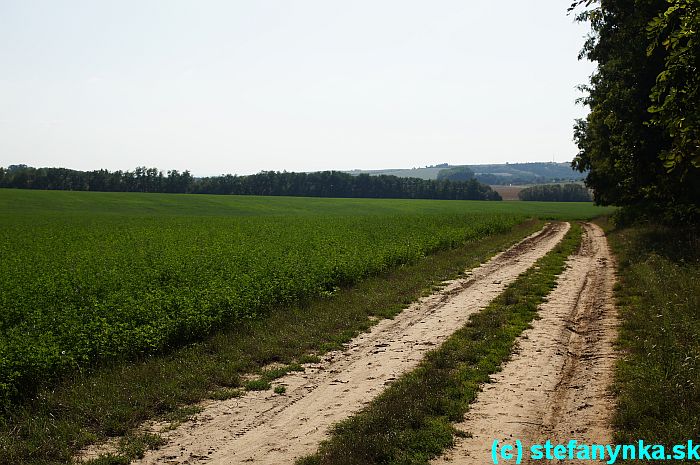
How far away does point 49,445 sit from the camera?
22.8ft

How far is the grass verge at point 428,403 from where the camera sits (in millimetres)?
6402

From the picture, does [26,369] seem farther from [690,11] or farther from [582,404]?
[690,11]

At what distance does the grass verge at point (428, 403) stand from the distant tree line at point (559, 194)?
487ft

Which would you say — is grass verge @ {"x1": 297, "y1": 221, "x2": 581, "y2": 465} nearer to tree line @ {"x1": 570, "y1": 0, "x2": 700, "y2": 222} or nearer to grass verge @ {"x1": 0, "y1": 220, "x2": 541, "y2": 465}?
grass verge @ {"x1": 0, "y1": 220, "x2": 541, "y2": 465}

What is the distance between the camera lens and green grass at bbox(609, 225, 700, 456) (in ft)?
22.0

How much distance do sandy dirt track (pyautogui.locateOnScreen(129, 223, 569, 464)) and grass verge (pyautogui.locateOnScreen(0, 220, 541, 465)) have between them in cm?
42

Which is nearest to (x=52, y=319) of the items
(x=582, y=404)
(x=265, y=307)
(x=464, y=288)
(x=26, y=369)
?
(x=26, y=369)

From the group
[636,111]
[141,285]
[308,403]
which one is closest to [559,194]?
[636,111]

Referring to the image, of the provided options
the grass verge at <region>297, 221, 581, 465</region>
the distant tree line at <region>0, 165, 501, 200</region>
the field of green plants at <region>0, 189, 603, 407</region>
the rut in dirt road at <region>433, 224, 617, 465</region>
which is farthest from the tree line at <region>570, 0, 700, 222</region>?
the distant tree line at <region>0, 165, 501, 200</region>

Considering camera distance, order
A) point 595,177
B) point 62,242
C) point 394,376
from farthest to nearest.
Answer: point 595,177
point 62,242
point 394,376

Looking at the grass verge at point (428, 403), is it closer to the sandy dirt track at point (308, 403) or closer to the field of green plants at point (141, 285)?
the sandy dirt track at point (308, 403)

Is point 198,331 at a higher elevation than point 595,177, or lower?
Result: lower

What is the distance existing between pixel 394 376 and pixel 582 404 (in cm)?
301

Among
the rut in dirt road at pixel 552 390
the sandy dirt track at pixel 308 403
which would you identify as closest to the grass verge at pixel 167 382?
the sandy dirt track at pixel 308 403
